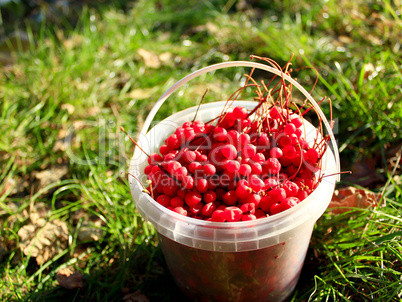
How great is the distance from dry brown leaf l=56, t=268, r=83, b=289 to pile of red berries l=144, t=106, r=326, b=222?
565 mm

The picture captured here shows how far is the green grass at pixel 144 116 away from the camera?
1.47 m

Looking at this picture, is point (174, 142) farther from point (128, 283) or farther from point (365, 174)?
point (365, 174)

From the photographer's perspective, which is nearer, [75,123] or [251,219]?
[251,219]

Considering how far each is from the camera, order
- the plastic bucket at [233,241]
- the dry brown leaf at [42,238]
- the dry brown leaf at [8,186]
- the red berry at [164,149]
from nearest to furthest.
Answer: the plastic bucket at [233,241], the red berry at [164,149], the dry brown leaf at [42,238], the dry brown leaf at [8,186]

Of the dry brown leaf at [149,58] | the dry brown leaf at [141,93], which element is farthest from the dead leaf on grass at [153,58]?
the dry brown leaf at [141,93]

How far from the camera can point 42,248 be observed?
1628 mm

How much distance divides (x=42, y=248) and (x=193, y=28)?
193 cm

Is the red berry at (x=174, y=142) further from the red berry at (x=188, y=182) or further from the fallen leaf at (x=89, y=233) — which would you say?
the fallen leaf at (x=89, y=233)

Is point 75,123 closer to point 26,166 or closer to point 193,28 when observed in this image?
point 26,166

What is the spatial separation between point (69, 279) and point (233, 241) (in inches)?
31.1

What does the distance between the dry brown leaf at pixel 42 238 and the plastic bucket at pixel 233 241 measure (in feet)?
1.96

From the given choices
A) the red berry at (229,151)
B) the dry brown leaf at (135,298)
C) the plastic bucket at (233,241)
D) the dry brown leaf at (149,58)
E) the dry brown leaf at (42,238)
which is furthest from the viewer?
the dry brown leaf at (149,58)

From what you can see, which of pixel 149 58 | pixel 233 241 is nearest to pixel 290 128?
pixel 233 241

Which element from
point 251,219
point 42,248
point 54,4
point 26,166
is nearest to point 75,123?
point 26,166
